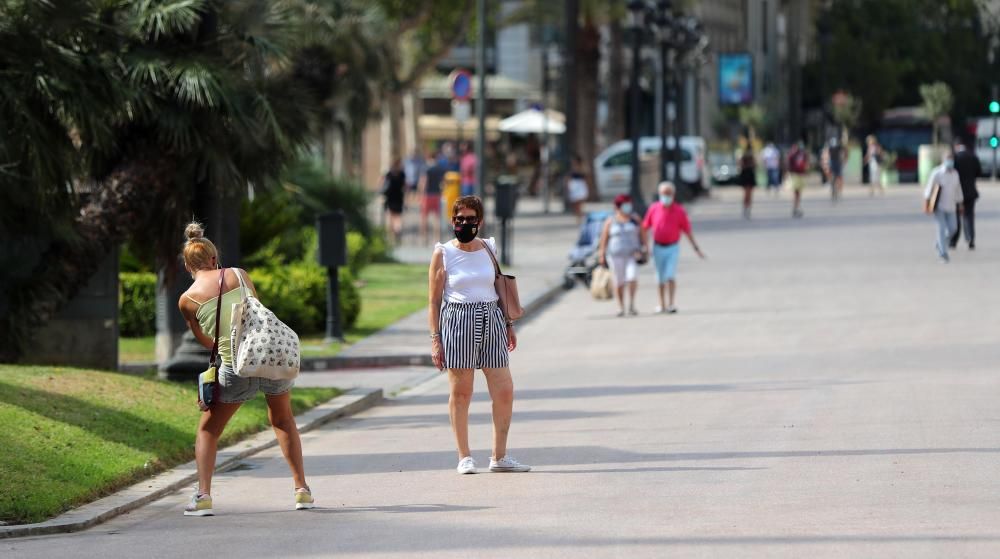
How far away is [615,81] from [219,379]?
172ft

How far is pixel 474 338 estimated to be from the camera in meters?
11.1

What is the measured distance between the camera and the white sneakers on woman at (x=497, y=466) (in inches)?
435

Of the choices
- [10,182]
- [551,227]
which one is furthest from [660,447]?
[551,227]

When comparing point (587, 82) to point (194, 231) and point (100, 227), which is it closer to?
point (100, 227)

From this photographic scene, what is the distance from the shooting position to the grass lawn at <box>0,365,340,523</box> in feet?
32.8

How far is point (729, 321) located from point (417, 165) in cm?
3412

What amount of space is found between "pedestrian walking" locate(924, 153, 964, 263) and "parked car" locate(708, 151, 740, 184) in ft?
138

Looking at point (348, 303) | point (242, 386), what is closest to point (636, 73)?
point (348, 303)

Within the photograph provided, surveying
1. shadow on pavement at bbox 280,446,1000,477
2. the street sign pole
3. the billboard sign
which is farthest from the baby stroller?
the billboard sign

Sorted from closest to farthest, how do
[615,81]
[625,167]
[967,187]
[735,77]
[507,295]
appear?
1. [507,295]
2. [967,187]
3. [625,167]
4. [615,81]
5. [735,77]

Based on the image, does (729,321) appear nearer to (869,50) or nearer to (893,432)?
(893,432)

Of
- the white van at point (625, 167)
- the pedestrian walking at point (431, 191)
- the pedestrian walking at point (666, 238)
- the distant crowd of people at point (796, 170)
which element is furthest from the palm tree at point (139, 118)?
the white van at point (625, 167)

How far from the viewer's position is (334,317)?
65.4 feet

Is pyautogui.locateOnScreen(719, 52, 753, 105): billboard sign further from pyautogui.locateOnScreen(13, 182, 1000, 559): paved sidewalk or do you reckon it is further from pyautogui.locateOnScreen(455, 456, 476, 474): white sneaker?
pyautogui.locateOnScreen(455, 456, 476, 474): white sneaker
